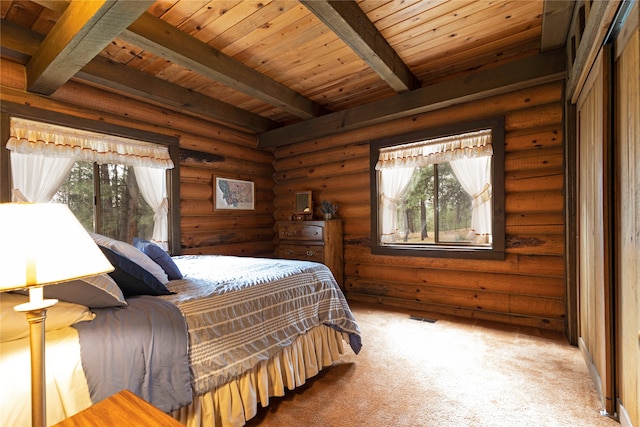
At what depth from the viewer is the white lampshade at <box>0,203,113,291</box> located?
751mm

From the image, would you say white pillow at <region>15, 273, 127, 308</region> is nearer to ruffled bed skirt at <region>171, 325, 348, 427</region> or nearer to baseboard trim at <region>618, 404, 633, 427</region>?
ruffled bed skirt at <region>171, 325, 348, 427</region>

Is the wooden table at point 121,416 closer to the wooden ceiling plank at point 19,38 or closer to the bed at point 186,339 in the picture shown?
the bed at point 186,339

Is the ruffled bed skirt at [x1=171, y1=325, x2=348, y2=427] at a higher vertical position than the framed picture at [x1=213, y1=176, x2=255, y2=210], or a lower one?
lower

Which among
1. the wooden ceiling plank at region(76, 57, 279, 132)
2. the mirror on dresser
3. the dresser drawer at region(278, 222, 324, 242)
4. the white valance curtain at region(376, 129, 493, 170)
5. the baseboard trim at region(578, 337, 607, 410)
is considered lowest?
the baseboard trim at region(578, 337, 607, 410)

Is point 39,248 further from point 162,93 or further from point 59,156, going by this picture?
point 162,93

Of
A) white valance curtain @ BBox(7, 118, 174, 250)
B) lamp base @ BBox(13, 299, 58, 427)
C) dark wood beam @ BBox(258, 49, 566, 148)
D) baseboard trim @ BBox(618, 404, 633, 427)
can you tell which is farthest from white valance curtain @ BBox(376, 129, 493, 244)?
lamp base @ BBox(13, 299, 58, 427)

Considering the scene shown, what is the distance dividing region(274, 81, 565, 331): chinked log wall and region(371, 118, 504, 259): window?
0.11 meters

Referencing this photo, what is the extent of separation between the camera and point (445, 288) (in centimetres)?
348

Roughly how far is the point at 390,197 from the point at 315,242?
1188 mm

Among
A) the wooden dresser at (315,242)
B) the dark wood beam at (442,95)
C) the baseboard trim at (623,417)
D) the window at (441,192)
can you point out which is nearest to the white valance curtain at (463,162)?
the window at (441,192)

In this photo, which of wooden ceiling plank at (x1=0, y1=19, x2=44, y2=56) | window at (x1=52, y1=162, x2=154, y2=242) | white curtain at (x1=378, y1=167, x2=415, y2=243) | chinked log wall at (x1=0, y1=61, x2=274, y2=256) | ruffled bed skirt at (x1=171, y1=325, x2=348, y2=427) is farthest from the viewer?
white curtain at (x1=378, y1=167, x2=415, y2=243)

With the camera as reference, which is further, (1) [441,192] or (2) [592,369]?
(1) [441,192]

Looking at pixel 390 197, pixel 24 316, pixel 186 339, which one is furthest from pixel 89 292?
pixel 390 197

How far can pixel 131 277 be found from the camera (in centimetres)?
148
